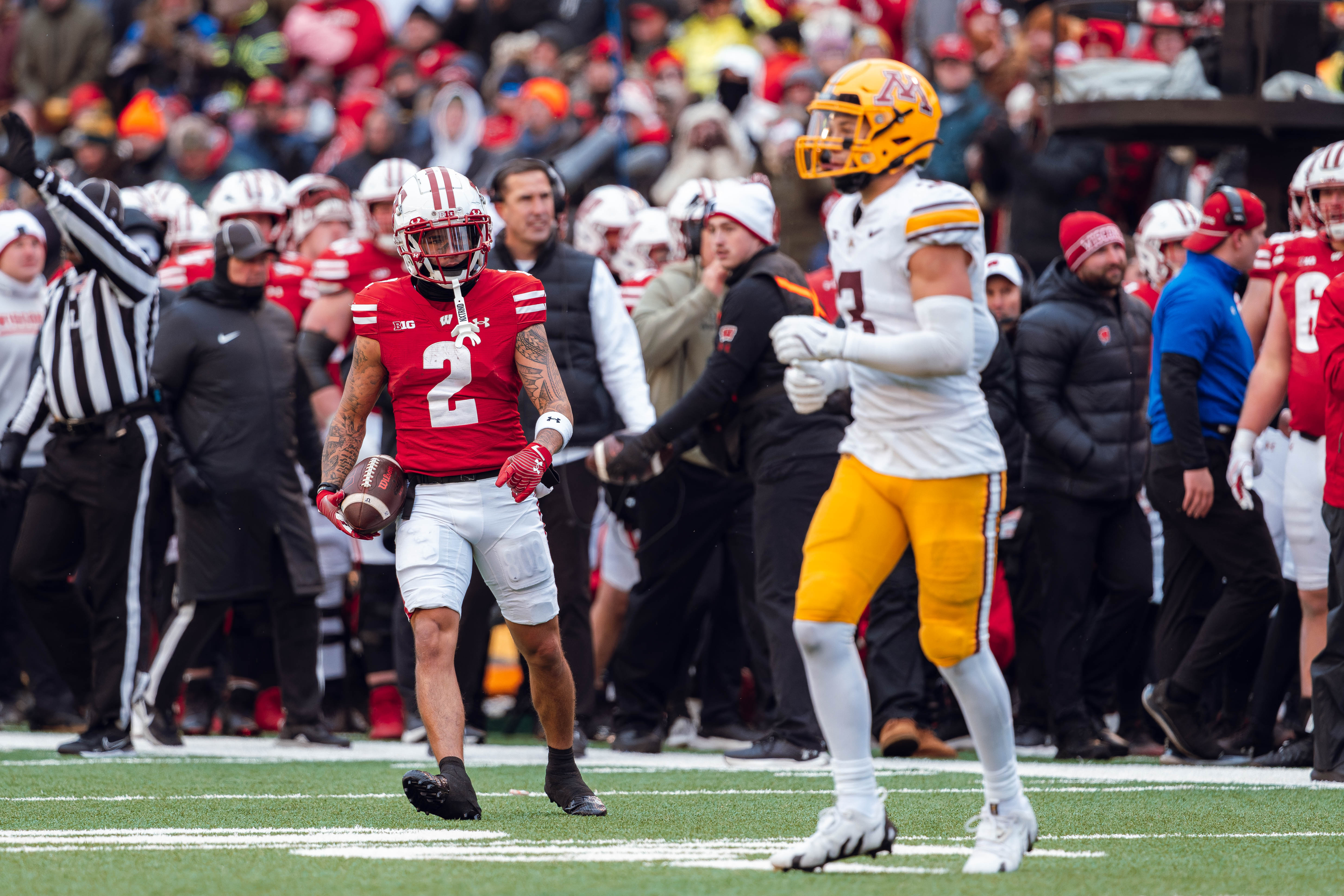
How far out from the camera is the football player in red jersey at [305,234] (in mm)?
10852

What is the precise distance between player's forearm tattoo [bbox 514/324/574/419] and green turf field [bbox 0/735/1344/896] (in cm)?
125

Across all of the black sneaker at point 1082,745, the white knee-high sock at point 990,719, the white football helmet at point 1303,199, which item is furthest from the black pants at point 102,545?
the white football helmet at point 1303,199

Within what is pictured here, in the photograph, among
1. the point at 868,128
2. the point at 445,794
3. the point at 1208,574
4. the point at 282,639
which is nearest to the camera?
the point at 868,128

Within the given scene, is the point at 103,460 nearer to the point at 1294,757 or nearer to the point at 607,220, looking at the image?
the point at 607,220

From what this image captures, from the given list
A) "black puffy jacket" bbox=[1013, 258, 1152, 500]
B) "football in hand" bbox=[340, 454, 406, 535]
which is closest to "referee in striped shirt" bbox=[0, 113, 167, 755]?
"football in hand" bbox=[340, 454, 406, 535]

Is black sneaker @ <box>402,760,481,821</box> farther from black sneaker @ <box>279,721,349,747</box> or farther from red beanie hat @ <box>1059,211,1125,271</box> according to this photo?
red beanie hat @ <box>1059,211,1125,271</box>

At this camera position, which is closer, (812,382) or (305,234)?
(812,382)

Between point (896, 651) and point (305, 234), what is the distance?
449 centimetres

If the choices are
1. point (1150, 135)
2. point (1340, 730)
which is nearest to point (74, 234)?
point (1340, 730)

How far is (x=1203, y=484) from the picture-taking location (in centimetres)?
834

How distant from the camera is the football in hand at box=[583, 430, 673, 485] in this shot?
27.1 feet

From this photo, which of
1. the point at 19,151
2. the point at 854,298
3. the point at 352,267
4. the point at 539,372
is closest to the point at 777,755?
the point at 539,372

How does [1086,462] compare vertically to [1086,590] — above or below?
above

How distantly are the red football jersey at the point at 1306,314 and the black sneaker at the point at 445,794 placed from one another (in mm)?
3890
